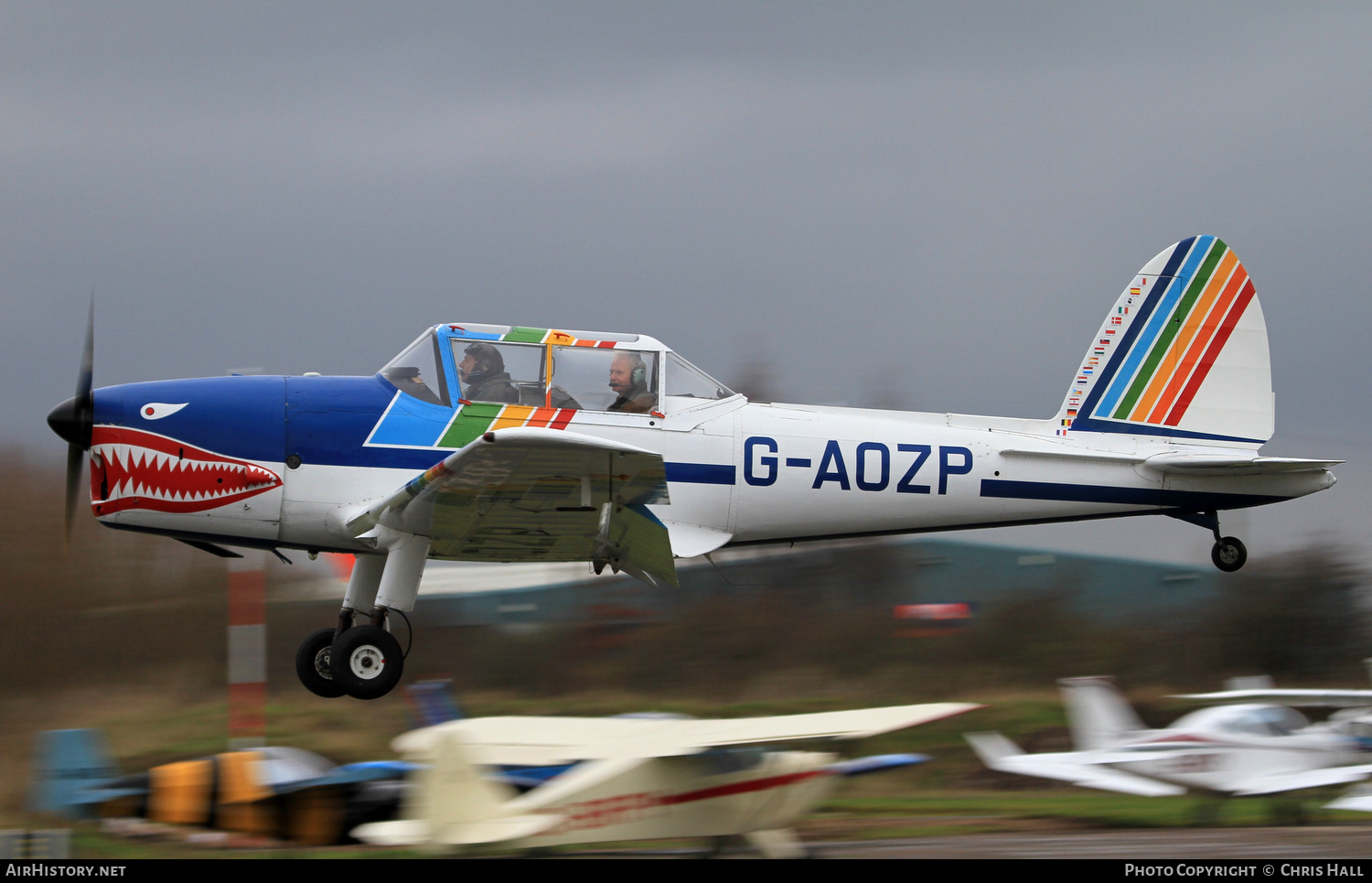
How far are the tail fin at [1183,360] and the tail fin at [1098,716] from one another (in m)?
4.18

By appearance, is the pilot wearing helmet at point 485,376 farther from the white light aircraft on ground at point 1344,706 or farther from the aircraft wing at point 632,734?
the white light aircraft on ground at point 1344,706

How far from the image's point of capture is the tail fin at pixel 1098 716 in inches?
467

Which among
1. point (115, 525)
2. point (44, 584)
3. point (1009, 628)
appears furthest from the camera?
point (1009, 628)

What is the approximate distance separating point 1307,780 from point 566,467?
778 cm

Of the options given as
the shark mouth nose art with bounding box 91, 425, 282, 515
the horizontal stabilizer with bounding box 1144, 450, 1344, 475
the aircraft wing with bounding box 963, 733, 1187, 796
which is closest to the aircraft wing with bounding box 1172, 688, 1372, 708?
the aircraft wing with bounding box 963, 733, 1187, 796

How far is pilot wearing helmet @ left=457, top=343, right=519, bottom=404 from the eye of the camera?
24.1ft

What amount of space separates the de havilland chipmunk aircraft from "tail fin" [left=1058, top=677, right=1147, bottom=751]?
3750 millimetres

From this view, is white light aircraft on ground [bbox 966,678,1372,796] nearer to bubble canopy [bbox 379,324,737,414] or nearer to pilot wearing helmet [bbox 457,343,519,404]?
bubble canopy [bbox 379,324,737,414]

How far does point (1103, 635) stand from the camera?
14.6 meters

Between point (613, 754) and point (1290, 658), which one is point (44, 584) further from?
point (1290, 658)

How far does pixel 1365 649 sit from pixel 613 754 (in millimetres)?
11741

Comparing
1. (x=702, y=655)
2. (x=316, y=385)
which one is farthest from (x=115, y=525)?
(x=702, y=655)

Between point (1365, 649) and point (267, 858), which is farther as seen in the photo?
point (1365, 649)
